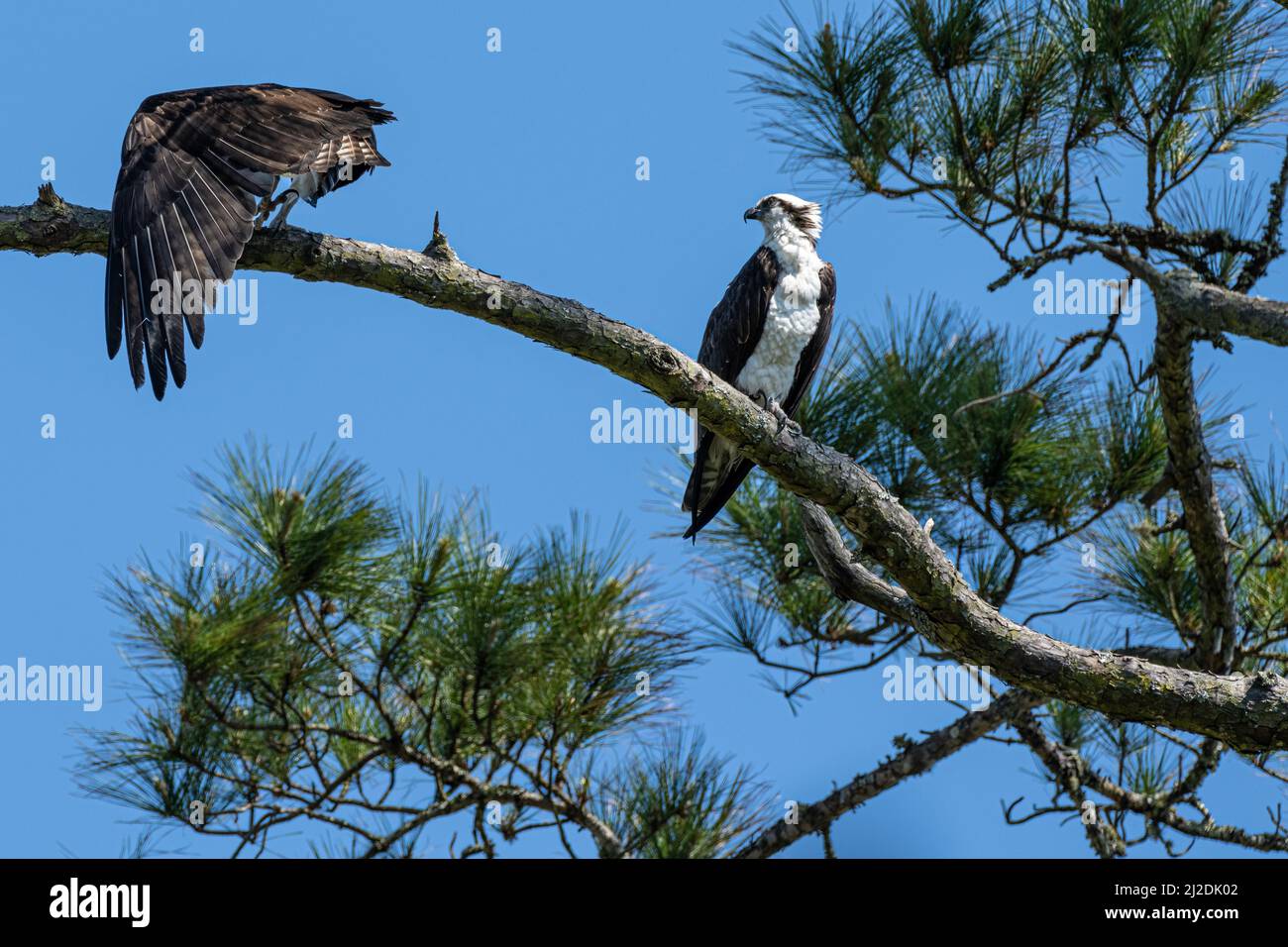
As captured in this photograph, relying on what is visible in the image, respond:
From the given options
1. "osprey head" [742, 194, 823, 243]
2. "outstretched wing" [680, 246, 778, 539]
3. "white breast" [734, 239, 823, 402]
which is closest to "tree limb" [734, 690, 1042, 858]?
"outstretched wing" [680, 246, 778, 539]

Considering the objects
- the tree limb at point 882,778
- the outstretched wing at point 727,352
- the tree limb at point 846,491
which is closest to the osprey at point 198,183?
the tree limb at point 846,491

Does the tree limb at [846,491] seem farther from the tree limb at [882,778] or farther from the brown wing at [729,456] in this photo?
the tree limb at [882,778]

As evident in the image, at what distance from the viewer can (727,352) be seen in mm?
Answer: 5656

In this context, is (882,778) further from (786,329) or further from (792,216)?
(792,216)

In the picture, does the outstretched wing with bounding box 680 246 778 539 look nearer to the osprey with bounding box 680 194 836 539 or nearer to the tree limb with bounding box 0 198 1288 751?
the osprey with bounding box 680 194 836 539

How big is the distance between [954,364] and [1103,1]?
1.30 meters

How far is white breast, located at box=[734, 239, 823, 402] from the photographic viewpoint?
557 cm

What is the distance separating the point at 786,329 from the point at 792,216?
55cm

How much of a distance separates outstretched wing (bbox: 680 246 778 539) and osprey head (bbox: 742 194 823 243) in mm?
133

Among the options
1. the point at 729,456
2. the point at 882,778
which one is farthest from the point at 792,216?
the point at 882,778

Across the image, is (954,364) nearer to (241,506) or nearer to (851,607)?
(851,607)

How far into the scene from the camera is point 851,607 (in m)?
6.02

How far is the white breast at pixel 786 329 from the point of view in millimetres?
5570
